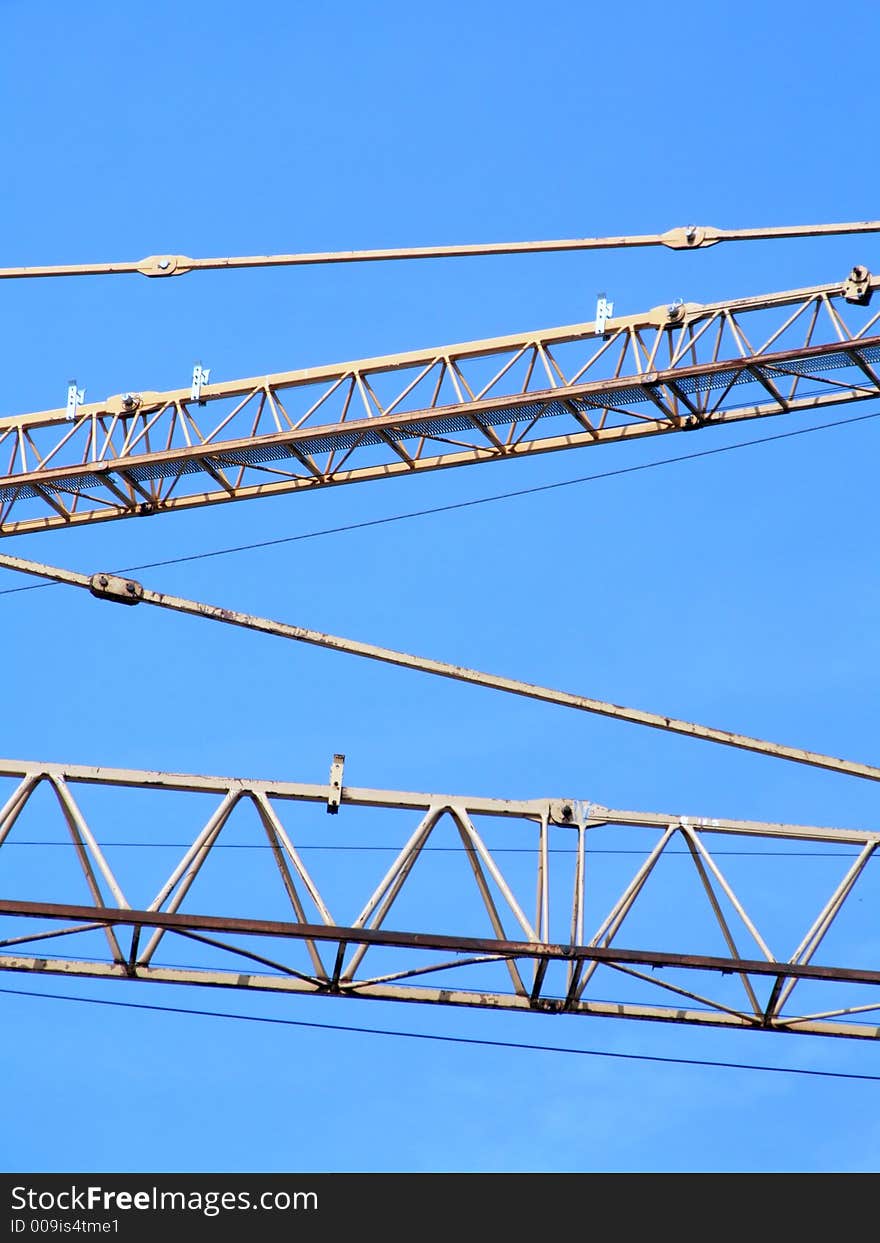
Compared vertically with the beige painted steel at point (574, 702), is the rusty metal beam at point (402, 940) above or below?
below

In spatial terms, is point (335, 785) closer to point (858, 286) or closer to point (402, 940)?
point (402, 940)

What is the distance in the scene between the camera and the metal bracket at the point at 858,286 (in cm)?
4581

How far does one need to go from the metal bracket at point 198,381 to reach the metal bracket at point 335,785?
1109 centimetres

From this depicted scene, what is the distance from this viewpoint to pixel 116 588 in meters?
46.0

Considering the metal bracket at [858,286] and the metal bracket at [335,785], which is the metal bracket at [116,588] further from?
the metal bracket at [858,286]

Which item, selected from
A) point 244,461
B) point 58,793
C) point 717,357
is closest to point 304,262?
point 244,461

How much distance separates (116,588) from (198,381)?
476cm

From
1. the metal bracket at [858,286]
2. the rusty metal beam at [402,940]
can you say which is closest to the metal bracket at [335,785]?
the rusty metal beam at [402,940]


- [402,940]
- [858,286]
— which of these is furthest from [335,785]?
[858,286]

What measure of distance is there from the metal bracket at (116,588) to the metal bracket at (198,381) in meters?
4.34

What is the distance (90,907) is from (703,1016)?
8.94 m

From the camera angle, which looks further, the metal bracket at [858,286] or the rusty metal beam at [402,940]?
the metal bracket at [858,286]

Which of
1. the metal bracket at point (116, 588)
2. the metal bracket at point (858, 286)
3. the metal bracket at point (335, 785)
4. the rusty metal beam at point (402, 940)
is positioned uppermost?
the metal bracket at point (858, 286)

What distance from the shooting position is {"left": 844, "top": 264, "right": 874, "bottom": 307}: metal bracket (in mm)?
45812
